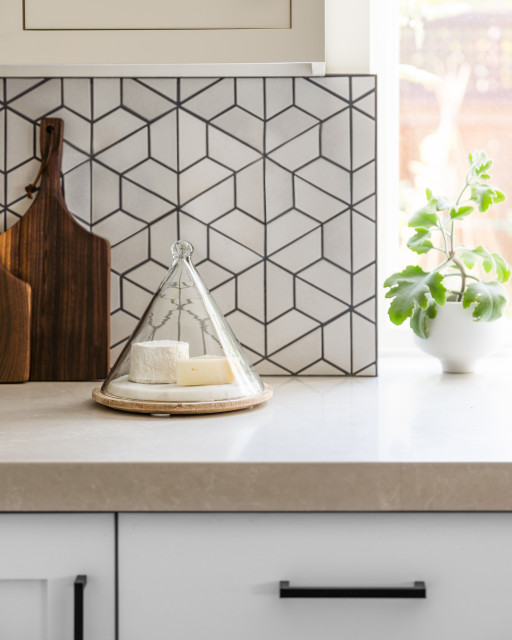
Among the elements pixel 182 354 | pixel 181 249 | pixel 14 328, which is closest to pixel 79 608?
pixel 182 354

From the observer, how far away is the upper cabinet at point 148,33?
3.45 feet

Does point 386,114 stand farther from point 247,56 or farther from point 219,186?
point 247,56

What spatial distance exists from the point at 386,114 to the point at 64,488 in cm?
126

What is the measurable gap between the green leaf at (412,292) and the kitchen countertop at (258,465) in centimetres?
38

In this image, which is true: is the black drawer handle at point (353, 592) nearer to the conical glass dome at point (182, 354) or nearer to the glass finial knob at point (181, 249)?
the conical glass dome at point (182, 354)

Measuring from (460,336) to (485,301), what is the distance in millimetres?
85

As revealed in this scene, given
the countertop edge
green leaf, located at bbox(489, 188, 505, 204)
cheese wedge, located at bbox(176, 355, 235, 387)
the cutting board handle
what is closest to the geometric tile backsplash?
the cutting board handle

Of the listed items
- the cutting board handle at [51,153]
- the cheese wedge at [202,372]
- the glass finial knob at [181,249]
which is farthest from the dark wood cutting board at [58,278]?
the cheese wedge at [202,372]

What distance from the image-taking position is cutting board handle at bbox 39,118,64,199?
Answer: 135 cm

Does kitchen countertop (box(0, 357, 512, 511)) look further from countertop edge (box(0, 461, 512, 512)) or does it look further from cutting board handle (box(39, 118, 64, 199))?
cutting board handle (box(39, 118, 64, 199))

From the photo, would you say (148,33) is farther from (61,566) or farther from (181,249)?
(61,566)

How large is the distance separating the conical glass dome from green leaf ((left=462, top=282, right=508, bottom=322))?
0.48 meters

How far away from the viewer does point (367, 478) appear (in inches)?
29.2

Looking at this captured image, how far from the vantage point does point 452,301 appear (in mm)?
1401
